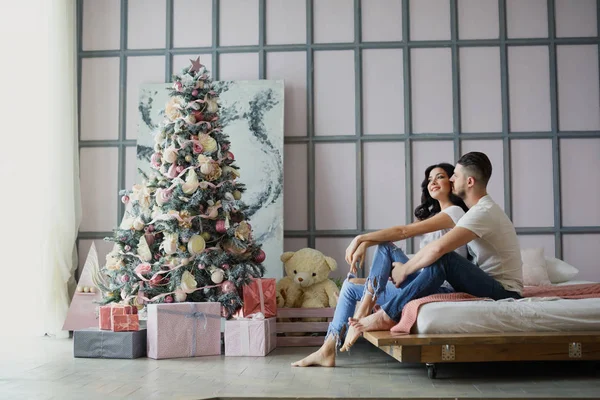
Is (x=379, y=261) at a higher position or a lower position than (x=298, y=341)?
higher

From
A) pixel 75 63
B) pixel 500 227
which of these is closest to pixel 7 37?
pixel 75 63

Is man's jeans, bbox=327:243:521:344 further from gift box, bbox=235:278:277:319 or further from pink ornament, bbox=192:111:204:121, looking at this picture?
pink ornament, bbox=192:111:204:121

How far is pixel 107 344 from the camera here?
4.34 meters

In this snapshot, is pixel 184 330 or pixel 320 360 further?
pixel 184 330

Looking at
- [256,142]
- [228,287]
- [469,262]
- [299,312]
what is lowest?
[299,312]

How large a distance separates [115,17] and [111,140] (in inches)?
44.2

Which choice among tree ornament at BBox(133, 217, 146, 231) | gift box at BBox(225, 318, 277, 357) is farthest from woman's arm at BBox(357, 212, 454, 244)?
tree ornament at BBox(133, 217, 146, 231)

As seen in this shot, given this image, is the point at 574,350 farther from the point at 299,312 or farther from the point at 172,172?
the point at 172,172

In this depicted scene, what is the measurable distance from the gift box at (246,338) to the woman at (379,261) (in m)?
0.59

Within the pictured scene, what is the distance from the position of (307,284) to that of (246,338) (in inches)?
35.0

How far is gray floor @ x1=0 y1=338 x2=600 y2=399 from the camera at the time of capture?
3.12 metres

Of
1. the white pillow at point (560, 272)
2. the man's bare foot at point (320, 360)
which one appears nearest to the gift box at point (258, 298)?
the man's bare foot at point (320, 360)

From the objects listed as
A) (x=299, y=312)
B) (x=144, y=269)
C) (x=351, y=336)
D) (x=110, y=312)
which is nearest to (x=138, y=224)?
(x=144, y=269)

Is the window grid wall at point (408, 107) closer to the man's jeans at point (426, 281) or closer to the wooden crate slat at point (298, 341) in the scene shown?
the wooden crate slat at point (298, 341)
